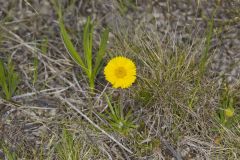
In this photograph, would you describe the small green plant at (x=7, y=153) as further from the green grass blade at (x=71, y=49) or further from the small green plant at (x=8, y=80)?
the green grass blade at (x=71, y=49)

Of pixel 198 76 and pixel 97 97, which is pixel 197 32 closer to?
pixel 198 76

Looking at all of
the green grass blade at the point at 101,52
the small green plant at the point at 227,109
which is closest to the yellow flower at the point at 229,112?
the small green plant at the point at 227,109

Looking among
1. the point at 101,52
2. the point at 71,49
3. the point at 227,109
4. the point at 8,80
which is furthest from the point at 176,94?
the point at 8,80

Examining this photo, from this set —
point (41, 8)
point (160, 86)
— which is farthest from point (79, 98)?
point (41, 8)

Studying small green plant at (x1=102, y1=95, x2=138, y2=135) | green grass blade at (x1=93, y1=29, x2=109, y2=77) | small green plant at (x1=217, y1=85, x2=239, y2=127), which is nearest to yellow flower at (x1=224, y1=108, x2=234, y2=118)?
small green plant at (x1=217, y1=85, x2=239, y2=127)

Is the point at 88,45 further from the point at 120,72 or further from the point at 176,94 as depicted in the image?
the point at 176,94

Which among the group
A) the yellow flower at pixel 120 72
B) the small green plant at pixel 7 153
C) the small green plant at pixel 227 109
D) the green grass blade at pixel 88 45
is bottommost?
the small green plant at pixel 7 153

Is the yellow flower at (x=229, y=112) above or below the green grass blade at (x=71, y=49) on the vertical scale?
below
